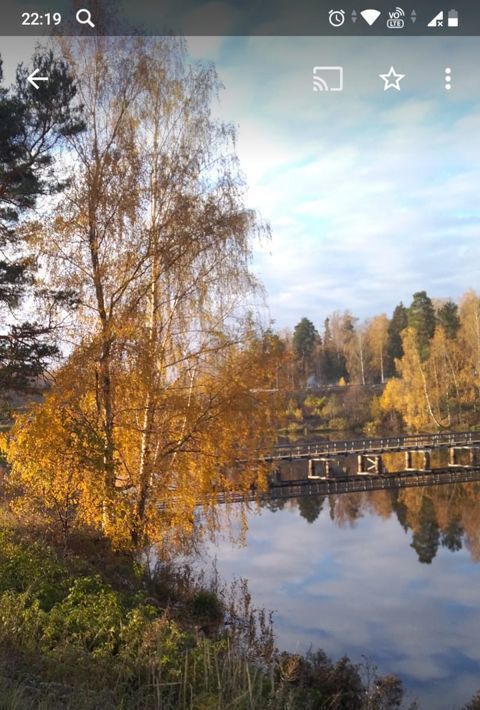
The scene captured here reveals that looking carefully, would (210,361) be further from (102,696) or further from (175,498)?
(102,696)

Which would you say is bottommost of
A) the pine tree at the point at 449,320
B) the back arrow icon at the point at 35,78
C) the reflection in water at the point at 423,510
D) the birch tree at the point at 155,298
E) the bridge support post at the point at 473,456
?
the reflection in water at the point at 423,510

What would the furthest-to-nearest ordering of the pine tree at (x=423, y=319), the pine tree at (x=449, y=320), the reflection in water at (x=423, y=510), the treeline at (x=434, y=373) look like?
the pine tree at (x=423, y=319)
the pine tree at (x=449, y=320)
the treeline at (x=434, y=373)
the reflection in water at (x=423, y=510)

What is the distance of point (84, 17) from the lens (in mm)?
12828

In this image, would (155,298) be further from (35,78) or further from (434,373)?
(434,373)

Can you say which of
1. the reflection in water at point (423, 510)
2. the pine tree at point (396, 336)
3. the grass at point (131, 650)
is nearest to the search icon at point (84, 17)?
the grass at point (131, 650)

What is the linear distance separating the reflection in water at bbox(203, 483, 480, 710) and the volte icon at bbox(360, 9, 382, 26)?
34.8 feet

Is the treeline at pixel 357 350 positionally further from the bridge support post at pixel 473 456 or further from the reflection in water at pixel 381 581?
the reflection in water at pixel 381 581

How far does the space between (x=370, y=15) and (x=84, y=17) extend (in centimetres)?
789

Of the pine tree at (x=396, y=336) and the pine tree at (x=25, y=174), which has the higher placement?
the pine tree at (x=396, y=336)

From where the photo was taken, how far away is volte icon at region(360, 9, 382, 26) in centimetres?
712

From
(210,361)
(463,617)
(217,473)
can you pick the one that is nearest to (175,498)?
(217,473)

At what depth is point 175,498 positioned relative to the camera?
12.2 meters

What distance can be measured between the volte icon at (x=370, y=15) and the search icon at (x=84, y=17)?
23.0 feet

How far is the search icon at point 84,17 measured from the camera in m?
12.4
